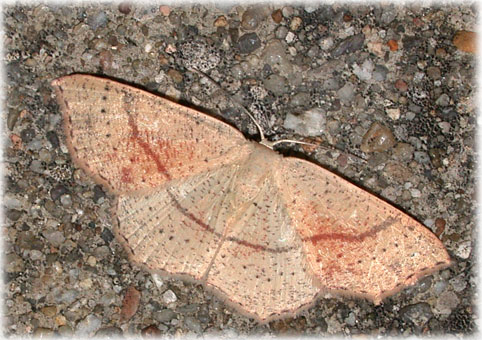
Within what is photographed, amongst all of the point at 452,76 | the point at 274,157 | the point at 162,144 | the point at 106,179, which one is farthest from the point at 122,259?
the point at 452,76

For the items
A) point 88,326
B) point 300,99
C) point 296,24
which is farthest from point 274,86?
point 88,326

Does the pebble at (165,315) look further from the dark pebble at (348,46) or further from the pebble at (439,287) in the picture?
the dark pebble at (348,46)

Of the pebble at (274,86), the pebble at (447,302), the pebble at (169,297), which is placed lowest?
the pebble at (169,297)

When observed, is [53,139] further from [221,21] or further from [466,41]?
[466,41]

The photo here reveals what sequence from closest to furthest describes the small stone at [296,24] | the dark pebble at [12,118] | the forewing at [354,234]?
1. the forewing at [354,234]
2. the dark pebble at [12,118]
3. the small stone at [296,24]

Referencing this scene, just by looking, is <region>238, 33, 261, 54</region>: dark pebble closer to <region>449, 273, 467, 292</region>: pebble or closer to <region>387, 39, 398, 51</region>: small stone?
<region>387, 39, 398, 51</region>: small stone

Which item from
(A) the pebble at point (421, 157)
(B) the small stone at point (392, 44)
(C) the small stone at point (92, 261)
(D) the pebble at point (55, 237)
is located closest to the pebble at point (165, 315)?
(C) the small stone at point (92, 261)

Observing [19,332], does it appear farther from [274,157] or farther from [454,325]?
[454,325]

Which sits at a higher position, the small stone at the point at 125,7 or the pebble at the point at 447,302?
the small stone at the point at 125,7
